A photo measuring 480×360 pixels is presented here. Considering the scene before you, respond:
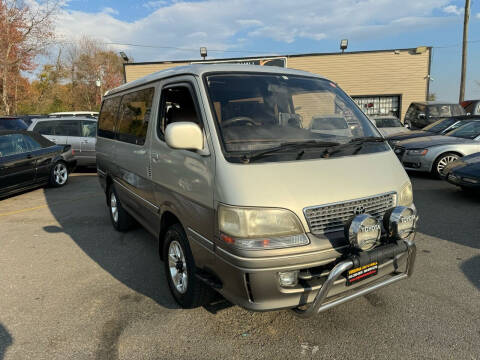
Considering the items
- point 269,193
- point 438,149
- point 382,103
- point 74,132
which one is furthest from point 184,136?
point 382,103

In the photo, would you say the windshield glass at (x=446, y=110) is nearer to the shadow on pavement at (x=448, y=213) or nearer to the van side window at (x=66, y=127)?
the shadow on pavement at (x=448, y=213)

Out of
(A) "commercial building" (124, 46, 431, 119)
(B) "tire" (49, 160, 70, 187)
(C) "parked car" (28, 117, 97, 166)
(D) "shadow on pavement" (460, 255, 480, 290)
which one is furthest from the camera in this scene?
(A) "commercial building" (124, 46, 431, 119)

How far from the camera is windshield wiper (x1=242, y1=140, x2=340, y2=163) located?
2492 mm

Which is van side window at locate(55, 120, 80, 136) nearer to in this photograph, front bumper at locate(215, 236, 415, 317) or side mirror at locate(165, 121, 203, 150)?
side mirror at locate(165, 121, 203, 150)

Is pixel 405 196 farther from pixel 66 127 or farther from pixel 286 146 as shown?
pixel 66 127

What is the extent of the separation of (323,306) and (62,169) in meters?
8.47

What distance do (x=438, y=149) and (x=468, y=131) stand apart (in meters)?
1.48

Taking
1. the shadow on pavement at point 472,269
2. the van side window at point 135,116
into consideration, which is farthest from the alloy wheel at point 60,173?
the shadow on pavement at point 472,269

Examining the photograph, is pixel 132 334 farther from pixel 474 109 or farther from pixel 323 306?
pixel 474 109

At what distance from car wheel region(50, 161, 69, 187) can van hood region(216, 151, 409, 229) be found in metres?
7.66

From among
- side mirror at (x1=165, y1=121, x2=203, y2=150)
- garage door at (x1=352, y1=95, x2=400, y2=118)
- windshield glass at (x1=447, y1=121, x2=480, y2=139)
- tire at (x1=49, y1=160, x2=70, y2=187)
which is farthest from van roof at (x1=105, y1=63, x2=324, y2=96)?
garage door at (x1=352, y1=95, x2=400, y2=118)

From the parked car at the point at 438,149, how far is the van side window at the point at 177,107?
23.7 ft

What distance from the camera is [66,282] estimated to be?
3715 mm

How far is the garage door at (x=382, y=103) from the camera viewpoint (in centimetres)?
2223
